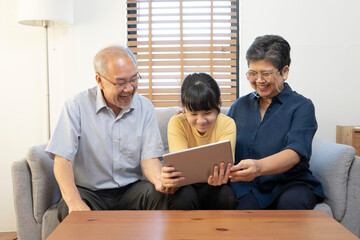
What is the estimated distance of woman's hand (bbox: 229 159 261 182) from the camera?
146cm

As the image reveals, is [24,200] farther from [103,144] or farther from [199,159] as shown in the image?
[199,159]

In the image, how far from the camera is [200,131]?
5.31 feet

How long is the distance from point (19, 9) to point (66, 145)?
1416 millimetres

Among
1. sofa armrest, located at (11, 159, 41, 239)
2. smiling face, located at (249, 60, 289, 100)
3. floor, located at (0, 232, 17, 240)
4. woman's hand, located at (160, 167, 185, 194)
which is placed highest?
smiling face, located at (249, 60, 289, 100)

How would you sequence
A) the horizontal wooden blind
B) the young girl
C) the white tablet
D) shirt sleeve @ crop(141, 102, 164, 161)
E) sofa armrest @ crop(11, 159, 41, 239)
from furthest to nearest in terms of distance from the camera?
1. the horizontal wooden blind
2. shirt sleeve @ crop(141, 102, 164, 161)
3. sofa armrest @ crop(11, 159, 41, 239)
4. the young girl
5. the white tablet

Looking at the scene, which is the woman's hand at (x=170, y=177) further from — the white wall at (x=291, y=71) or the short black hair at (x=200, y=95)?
the white wall at (x=291, y=71)

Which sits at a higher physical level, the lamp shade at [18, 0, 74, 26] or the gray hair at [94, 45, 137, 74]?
the lamp shade at [18, 0, 74, 26]

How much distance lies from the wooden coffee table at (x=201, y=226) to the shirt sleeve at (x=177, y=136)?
0.37 metres

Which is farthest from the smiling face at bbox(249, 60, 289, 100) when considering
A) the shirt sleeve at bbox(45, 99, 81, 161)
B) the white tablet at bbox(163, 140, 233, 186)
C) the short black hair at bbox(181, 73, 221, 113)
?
the shirt sleeve at bbox(45, 99, 81, 161)

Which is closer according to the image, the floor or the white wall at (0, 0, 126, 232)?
the floor

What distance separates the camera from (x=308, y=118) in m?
1.68

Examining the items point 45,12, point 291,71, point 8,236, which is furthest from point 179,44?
point 8,236

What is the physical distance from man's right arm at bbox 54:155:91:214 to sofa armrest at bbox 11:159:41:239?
19 centimetres

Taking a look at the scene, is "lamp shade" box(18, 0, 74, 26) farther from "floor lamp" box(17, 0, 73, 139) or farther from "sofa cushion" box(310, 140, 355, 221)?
"sofa cushion" box(310, 140, 355, 221)
